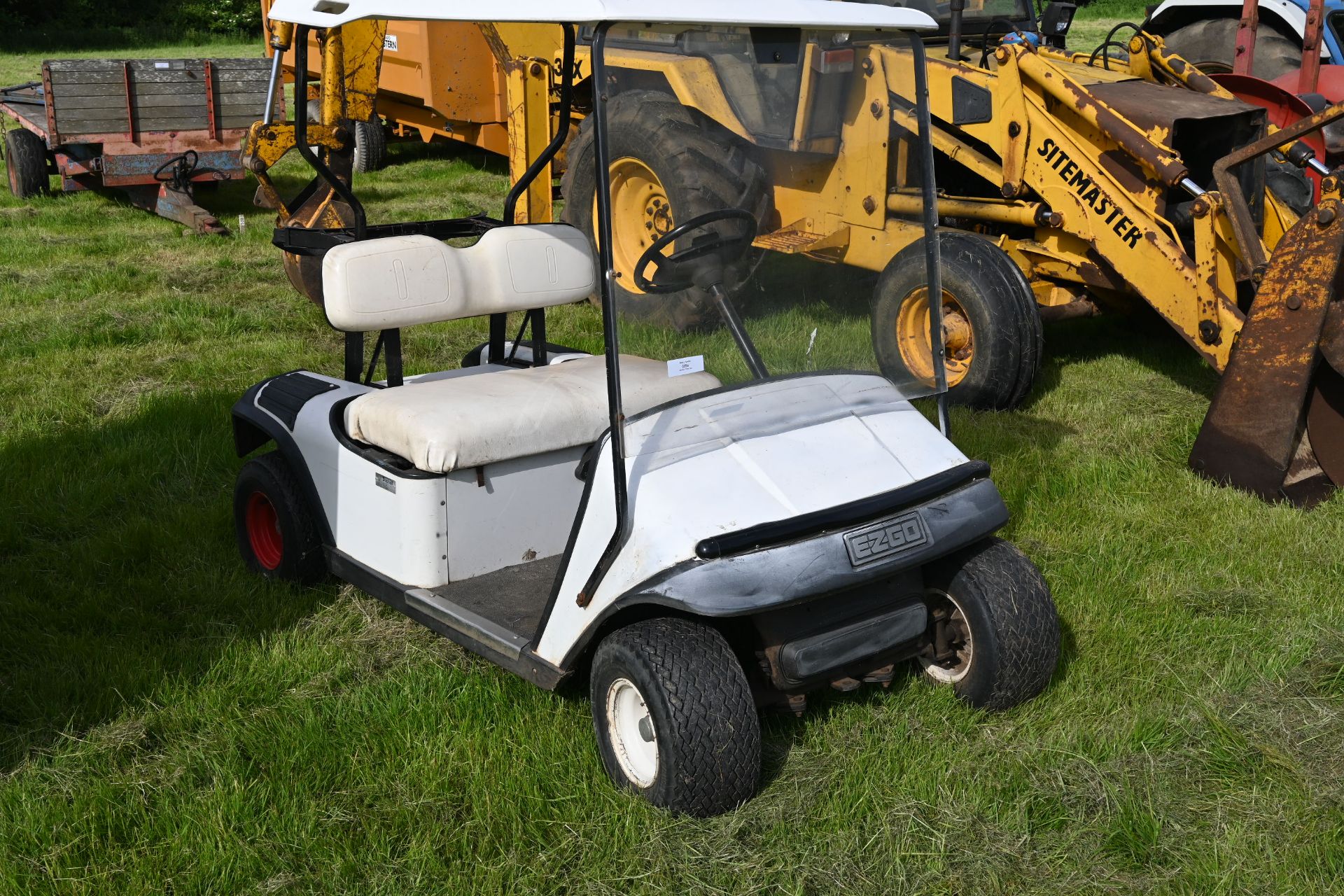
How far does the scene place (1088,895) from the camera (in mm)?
2678

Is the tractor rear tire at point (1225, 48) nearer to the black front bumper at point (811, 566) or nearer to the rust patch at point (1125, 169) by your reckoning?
the rust patch at point (1125, 169)

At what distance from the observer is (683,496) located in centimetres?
290

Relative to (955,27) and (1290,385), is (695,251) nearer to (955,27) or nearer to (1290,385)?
(1290,385)

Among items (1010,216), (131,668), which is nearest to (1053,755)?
(131,668)

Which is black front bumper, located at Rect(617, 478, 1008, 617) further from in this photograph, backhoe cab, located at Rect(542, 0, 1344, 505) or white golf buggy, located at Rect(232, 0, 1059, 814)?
backhoe cab, located at Rect(542, 0, 1344, 505)

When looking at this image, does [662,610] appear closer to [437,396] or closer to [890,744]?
[890,744]

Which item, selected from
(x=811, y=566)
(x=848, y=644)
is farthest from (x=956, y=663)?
(x=811, y=566)

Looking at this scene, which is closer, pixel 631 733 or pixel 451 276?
pixel 631 733

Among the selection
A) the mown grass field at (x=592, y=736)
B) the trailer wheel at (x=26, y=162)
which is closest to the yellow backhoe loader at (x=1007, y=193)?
the mown grass field at (x=592, y=736)

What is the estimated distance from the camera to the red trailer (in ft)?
30.6

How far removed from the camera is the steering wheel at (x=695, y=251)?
124 inches

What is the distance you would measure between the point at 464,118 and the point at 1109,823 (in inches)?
338

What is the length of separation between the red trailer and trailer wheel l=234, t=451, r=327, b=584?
5.39 metres

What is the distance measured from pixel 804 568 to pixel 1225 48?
7.21 m
